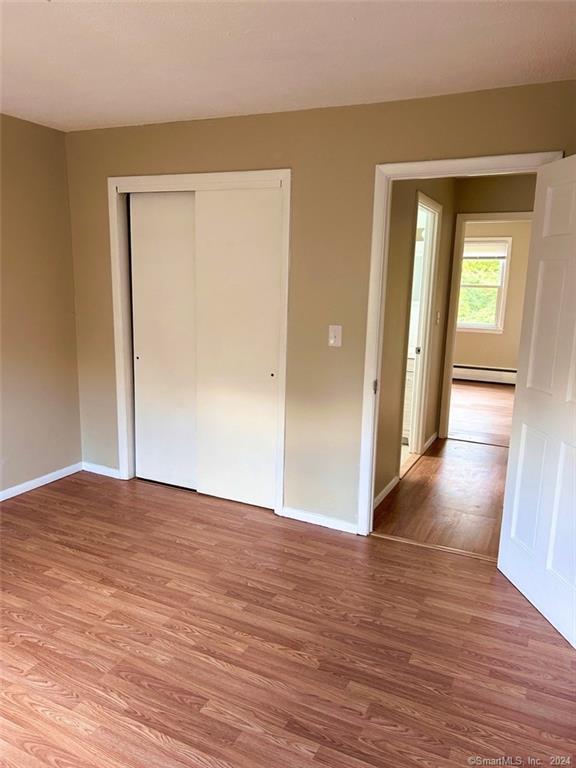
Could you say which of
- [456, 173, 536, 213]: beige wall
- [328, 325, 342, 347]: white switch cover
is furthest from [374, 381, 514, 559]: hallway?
[456, 173, 536, 213]: beige wall

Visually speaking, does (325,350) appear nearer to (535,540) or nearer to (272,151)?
(272,151)

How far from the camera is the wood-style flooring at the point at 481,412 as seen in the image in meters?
5.54

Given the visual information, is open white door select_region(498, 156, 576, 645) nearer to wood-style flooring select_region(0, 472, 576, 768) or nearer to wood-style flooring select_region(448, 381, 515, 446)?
wood-style flooring select_region(0, 472, 576, 768)

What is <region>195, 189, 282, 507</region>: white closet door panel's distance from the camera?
10.6 feet

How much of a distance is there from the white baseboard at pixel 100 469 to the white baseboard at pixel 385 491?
1927mm

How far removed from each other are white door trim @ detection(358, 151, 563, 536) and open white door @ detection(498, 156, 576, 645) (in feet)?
0.62

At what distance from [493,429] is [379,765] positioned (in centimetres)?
462

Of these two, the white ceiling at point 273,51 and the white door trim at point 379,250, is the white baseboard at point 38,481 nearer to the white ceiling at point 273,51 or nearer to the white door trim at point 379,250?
the white door trim at point 379,250

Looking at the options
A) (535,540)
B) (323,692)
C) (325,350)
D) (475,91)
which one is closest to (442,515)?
(535,540)

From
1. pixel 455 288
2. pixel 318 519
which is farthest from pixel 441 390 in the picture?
pixel 318 519

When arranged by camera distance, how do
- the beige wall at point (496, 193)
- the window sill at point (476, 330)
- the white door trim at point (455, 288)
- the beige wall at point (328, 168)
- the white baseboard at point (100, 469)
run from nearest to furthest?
the beige wall at point (328, 168), the white baseboard at point (100, 469), the beige wall at point (496, 193), the white door trim at point (455, 288), the window sill at point (476, 330)

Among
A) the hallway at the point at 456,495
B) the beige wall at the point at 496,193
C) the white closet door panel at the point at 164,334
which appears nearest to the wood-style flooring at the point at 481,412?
the hallway at the point at 456,495

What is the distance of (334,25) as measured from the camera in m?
1.94

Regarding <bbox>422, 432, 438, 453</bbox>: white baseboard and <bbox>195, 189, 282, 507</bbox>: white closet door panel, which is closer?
<bbox>195, 189, 282, 507</bbox>: white closet door panel
